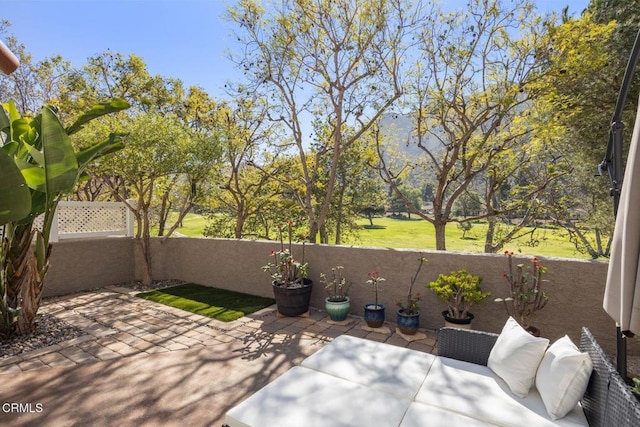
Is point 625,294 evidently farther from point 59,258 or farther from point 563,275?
point 59,258

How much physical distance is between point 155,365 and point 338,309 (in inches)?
109

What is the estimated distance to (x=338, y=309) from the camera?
564 cm

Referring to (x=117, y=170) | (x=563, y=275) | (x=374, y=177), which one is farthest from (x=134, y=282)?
(x=374, y=177)

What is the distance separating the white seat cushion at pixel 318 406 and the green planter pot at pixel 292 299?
3.17 m

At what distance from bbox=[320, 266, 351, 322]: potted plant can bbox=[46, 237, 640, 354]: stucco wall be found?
0.49 feet

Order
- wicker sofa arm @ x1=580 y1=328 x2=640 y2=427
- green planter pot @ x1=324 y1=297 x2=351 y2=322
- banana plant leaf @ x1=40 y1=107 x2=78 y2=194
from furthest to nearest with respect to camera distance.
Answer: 1. green planter pot @ x1=324 y1=297 x2=351 y2=322
2. banana plant leaf @ x1=40 y1=107 x2=78 y2=194
3. wicker sofa arm @ x1=580 y1=328 x2=640 y2=427

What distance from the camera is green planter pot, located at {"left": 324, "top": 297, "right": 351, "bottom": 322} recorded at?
5645mm

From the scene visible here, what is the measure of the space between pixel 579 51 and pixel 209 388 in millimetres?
9216

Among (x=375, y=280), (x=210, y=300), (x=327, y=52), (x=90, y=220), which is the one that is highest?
(x=327, y=52)

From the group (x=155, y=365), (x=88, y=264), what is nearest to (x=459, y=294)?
(x=155, y=365)

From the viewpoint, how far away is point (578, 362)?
2256 millimetres

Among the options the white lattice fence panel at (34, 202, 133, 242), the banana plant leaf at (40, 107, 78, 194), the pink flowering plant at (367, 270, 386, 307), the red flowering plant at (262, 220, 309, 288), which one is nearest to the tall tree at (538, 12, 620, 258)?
the pink flowering plant at (367, 270, 386, 307)

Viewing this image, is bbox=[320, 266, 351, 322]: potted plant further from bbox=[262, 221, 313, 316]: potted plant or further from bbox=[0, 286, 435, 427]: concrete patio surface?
bbox=[262, 221, 313, 316]: potted plant

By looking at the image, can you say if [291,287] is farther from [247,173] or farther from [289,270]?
[247,173]
